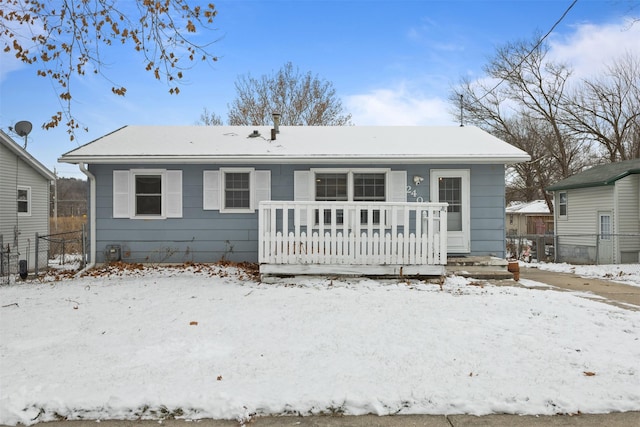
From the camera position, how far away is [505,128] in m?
27.7

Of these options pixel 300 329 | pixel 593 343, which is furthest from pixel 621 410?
pixel 300 329

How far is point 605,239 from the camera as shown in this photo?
16125 millimetres

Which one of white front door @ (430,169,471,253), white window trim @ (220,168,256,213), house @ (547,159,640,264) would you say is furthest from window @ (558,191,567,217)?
white window trim @ (220,168,256,213)

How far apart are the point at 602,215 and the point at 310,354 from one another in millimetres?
17329

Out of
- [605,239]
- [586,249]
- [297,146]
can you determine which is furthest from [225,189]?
[586,249]

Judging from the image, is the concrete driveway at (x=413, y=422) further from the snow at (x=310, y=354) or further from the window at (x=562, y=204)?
the window at (x=562, y=204)

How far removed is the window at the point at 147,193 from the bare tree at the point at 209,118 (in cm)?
1929

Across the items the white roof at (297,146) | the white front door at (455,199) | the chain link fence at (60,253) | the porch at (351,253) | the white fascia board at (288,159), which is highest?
the white roof at (297,146)

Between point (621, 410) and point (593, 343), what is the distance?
4.75 feet

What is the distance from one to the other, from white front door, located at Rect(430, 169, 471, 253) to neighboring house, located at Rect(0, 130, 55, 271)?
1419cm

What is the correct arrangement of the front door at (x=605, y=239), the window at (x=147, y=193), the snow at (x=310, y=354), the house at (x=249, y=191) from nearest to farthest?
the snow at (x=310, y=354) < the house at (x=249, y=191) < the window at (x=147, y=193) < the front door at (x=605, y=239)

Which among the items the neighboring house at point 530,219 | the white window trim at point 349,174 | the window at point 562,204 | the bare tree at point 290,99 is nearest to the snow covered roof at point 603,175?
the window at point 562,204

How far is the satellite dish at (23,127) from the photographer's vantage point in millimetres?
14758

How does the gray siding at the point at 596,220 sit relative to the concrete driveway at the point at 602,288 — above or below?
above
